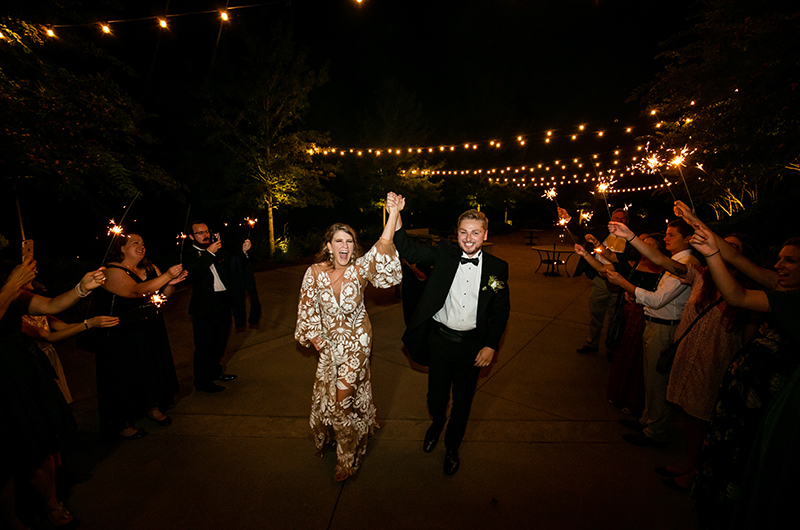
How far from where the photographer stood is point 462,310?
2.95 metres

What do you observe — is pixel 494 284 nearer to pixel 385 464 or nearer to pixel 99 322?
pixel 385 464

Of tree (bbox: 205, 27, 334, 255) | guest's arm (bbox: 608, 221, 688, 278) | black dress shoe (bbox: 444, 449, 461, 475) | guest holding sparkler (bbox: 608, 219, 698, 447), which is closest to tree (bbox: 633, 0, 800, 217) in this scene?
guest holding sparkler (bbox: 608, 219, 698, 447)

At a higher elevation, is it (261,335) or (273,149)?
(273,149)

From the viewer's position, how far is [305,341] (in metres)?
Answer: 2.98

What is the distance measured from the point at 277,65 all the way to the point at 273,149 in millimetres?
2700

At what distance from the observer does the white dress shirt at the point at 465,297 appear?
293cm

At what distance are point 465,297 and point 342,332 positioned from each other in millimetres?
1068

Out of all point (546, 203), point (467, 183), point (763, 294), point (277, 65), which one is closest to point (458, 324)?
point (763, 294)

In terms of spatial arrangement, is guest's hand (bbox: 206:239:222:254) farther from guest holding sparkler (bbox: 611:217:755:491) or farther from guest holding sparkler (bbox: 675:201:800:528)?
guest holding sparkler (bbox: 675:201:800:528)

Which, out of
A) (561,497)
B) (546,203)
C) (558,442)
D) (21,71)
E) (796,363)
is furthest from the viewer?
(546,203)

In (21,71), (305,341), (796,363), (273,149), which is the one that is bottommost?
(305,341)

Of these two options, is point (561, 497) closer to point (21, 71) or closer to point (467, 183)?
point (21, 71)

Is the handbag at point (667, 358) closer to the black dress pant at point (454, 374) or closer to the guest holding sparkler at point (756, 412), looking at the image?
the guest holding sparkler at point (756, 412)

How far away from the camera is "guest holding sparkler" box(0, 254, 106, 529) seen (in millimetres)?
2062
